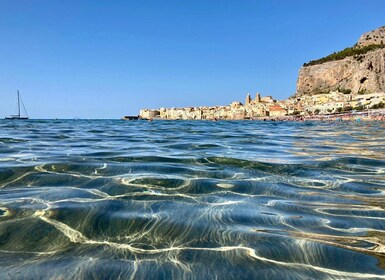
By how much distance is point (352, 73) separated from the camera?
125750 millimetres

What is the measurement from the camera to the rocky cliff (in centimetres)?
10959

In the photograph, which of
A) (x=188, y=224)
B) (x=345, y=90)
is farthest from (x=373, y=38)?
(x=188, y=224)

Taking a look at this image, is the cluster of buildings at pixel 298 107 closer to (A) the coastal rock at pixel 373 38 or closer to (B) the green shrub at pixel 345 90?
(B) the green shrub at pixel 345 90

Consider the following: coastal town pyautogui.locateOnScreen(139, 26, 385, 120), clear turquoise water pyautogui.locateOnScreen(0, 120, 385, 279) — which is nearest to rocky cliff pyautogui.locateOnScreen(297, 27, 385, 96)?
coastal town pyautogui.locateOnScreen(139, 26, 385, 120)

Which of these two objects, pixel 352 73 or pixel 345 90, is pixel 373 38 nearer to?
pixel 352 73

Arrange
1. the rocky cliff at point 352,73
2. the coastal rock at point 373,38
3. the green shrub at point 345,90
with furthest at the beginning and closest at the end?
the coastal rock at point 373,38, the green shrub at point 345,90, the rocky cliff at point 352,73

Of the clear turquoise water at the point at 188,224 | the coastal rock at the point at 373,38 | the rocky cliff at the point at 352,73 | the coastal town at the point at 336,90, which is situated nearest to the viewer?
the clear turquoise water at the point at 188,224

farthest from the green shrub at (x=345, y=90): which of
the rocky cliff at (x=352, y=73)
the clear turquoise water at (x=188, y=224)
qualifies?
the clear turquoise water at (x=188, y=224)

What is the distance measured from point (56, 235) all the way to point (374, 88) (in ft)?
410

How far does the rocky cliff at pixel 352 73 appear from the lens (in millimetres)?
109588

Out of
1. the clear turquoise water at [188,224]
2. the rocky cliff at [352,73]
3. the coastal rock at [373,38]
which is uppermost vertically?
the coastal rock at [373,38]

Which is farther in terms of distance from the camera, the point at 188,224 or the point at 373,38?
the point at 373,38

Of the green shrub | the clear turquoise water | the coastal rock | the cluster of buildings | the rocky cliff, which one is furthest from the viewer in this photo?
the coastal rock

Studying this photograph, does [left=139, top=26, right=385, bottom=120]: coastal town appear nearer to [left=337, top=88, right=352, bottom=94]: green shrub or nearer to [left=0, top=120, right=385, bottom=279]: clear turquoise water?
[left=337, top=88, right=352, bottom=94]: green shrub
